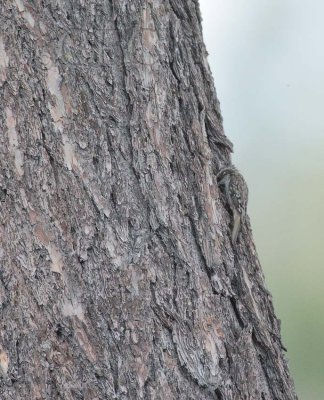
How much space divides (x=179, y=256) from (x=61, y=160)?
0.32 metres

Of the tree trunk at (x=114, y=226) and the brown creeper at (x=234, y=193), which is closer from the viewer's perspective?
the tree trunk at (x=114, y=226)

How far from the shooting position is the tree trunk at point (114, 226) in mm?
1704

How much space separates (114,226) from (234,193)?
0.34m

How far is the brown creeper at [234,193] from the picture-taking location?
6.48 feet

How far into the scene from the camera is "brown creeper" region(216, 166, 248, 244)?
197 centimetres

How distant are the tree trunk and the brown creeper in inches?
0.9

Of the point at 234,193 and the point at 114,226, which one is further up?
the point at 234,193

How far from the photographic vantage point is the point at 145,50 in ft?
6.23

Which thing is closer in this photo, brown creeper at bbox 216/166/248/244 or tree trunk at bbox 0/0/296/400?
tree trunk at bbox 0/0/296/400

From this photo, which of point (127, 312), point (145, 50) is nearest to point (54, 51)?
point (145, 50)

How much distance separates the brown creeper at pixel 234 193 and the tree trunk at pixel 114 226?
2cm

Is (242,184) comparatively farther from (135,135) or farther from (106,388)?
(106,388)

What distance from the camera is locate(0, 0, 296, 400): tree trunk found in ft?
5.59

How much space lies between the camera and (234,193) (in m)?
1.99
